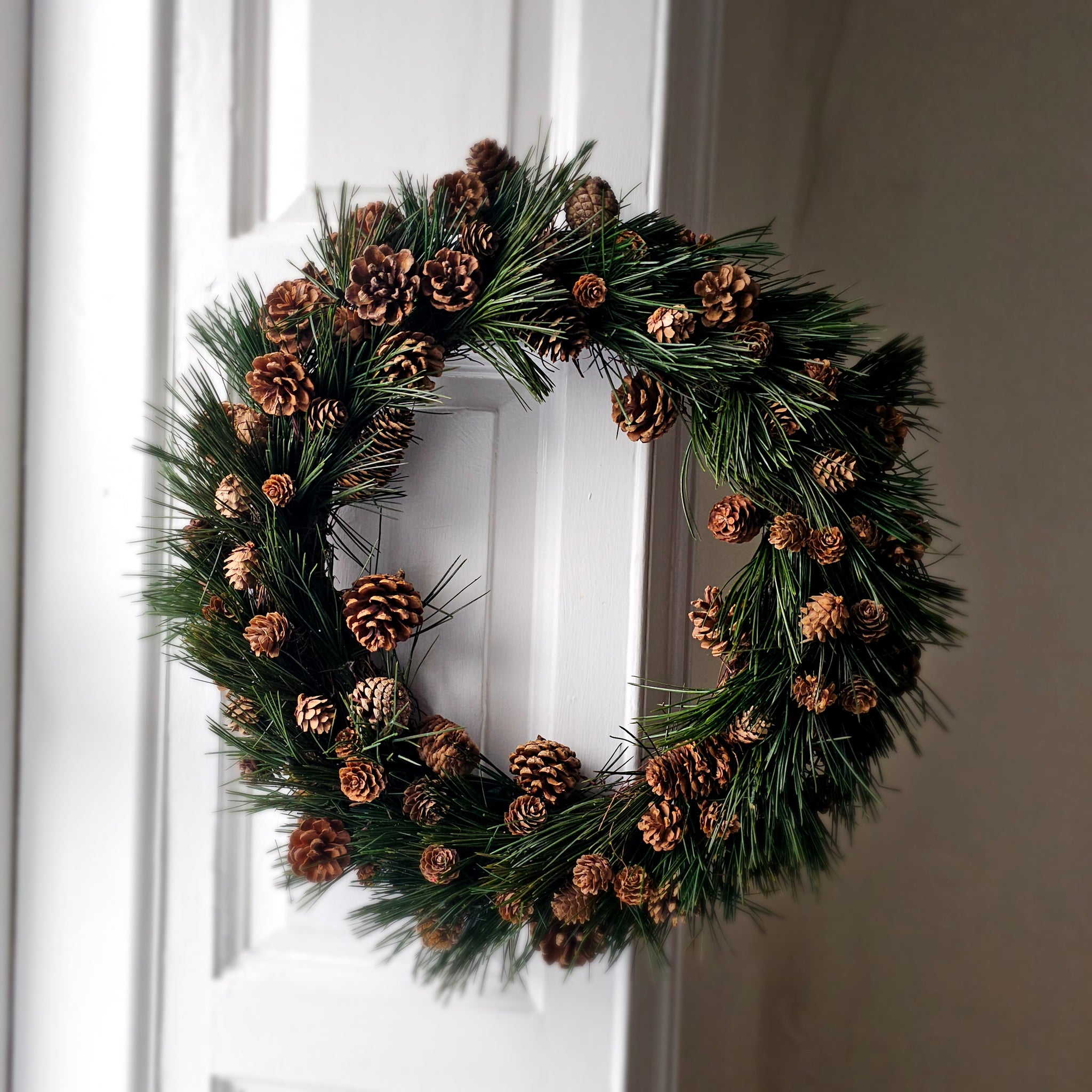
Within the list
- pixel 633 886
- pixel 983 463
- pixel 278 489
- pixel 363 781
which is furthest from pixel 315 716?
pixel 983 463

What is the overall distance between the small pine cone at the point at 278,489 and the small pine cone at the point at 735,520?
34 cm

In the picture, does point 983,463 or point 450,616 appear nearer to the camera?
point 450,616

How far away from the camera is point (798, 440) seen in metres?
0.65

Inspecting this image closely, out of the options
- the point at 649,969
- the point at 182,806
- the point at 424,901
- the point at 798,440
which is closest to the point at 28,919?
the point at 182,806

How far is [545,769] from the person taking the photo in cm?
69

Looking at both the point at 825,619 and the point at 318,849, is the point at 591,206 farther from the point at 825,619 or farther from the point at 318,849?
the point at 318,849

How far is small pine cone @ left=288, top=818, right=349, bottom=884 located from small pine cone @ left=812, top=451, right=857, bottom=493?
479mm

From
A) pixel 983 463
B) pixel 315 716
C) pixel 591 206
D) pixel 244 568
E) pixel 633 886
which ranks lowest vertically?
pixel 633 886

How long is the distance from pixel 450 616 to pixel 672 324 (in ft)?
0.99

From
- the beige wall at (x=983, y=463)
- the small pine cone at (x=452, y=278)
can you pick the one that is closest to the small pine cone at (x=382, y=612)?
the small pine cone at (x=452, y=278)

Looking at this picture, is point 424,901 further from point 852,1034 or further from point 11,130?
point 11,130

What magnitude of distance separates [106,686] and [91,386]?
0.32 m

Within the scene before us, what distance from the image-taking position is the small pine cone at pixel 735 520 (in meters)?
0.66

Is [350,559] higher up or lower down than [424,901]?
higher up
